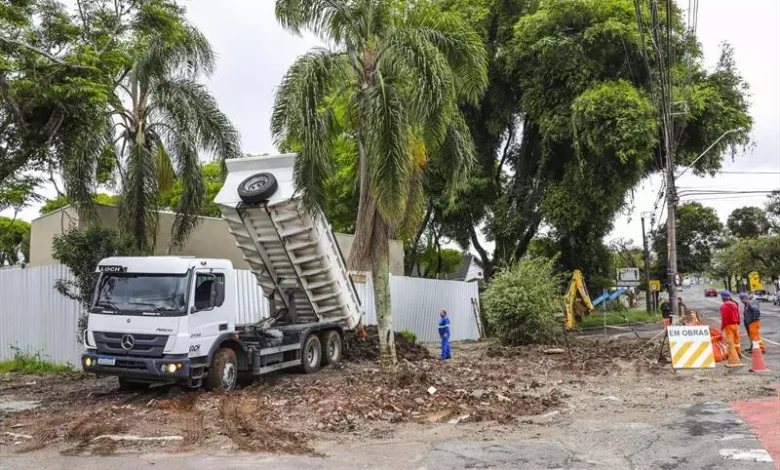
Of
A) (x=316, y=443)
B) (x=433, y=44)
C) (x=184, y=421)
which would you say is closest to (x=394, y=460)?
(x=316, y=443)

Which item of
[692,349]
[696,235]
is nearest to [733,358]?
[692,349]

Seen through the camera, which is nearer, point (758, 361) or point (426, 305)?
point (758, 361)

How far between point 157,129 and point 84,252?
4.45 meters

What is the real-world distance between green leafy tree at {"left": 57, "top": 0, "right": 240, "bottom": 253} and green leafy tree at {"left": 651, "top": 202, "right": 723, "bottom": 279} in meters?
57.6

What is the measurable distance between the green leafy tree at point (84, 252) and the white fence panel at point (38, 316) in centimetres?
94

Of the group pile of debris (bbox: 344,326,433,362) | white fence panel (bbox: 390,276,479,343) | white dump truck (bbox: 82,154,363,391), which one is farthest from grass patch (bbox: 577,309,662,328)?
white dump truck (bbox: 82,154,363,391)

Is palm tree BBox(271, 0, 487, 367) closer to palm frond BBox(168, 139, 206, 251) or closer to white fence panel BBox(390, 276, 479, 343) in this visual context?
palm frond BBox(168, 139, 206, 251)

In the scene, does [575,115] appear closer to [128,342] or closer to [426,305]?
[426,305]

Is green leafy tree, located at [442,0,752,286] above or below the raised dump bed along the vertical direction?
above

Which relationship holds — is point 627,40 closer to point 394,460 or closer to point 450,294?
point 450,294

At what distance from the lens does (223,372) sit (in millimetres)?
12266

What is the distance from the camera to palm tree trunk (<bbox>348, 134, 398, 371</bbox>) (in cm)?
1436

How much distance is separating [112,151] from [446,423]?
12.6 m

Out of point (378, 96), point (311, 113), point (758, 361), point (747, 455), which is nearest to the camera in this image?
point (747, 455)
